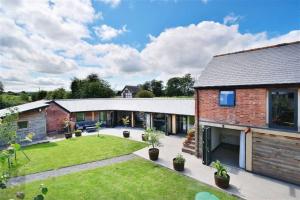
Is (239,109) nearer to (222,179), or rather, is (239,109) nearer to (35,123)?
(222,179)

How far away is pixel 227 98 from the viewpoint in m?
12.6

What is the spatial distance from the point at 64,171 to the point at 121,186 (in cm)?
463

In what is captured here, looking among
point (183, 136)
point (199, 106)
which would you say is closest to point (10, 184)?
point (199, 106)

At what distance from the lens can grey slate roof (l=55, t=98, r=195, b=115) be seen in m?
21.3

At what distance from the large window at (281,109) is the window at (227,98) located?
85.8 inches

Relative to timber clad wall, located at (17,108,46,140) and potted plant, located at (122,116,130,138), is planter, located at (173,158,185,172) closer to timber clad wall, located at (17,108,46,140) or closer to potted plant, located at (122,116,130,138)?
potted plant, located at (122,116,130,138)

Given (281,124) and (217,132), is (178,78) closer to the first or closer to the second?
(217,132)

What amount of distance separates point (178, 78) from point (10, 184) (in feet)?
253

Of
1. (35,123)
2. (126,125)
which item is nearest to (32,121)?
(35,123)

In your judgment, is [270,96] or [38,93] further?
[38,93]

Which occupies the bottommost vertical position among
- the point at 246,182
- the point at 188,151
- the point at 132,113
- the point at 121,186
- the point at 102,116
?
the point at 121,186

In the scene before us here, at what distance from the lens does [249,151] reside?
462 inches

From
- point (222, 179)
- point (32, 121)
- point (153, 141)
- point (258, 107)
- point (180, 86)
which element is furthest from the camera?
point (180, 86)

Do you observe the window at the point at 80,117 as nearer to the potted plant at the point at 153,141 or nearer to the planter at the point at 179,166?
the potted plant at the point at 153,141
